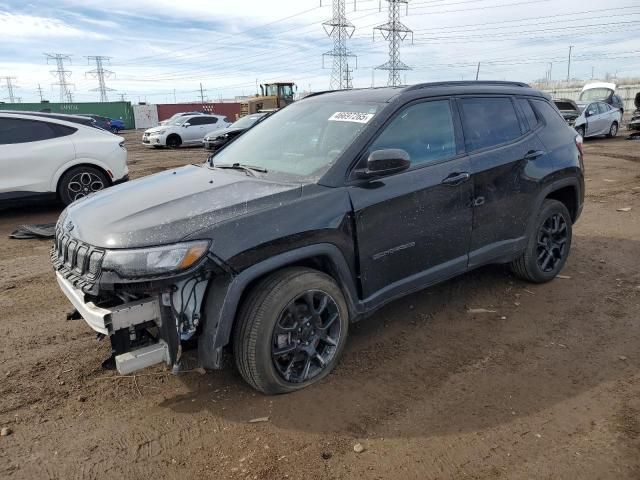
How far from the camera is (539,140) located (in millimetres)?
4535

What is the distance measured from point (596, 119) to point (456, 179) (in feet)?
59.6

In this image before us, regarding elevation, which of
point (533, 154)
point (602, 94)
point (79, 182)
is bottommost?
point (79, 182)

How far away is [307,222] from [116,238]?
1.06 m

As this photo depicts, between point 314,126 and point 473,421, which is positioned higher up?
point 314,126

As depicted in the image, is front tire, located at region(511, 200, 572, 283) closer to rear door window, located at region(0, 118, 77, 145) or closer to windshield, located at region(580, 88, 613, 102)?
rear door window, located at region(0, 118, 77, 145)

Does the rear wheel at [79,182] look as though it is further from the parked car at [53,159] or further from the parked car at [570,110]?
the parked car at [570,110]

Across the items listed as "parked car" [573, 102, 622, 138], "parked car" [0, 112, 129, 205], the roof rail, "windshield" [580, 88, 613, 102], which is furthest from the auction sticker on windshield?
"windshield" [580, 88, 613, 102]

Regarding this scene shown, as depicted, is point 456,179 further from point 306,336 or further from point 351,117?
point 306,336

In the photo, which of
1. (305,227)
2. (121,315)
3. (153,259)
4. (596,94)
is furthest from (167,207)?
(596,94)

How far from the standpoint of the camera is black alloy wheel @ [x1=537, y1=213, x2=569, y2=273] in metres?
4.71

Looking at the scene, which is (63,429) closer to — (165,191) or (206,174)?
(165,191)

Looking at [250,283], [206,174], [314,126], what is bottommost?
[250,283]

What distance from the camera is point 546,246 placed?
15.6 feet

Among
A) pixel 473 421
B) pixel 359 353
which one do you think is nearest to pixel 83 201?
pixel 359 353
